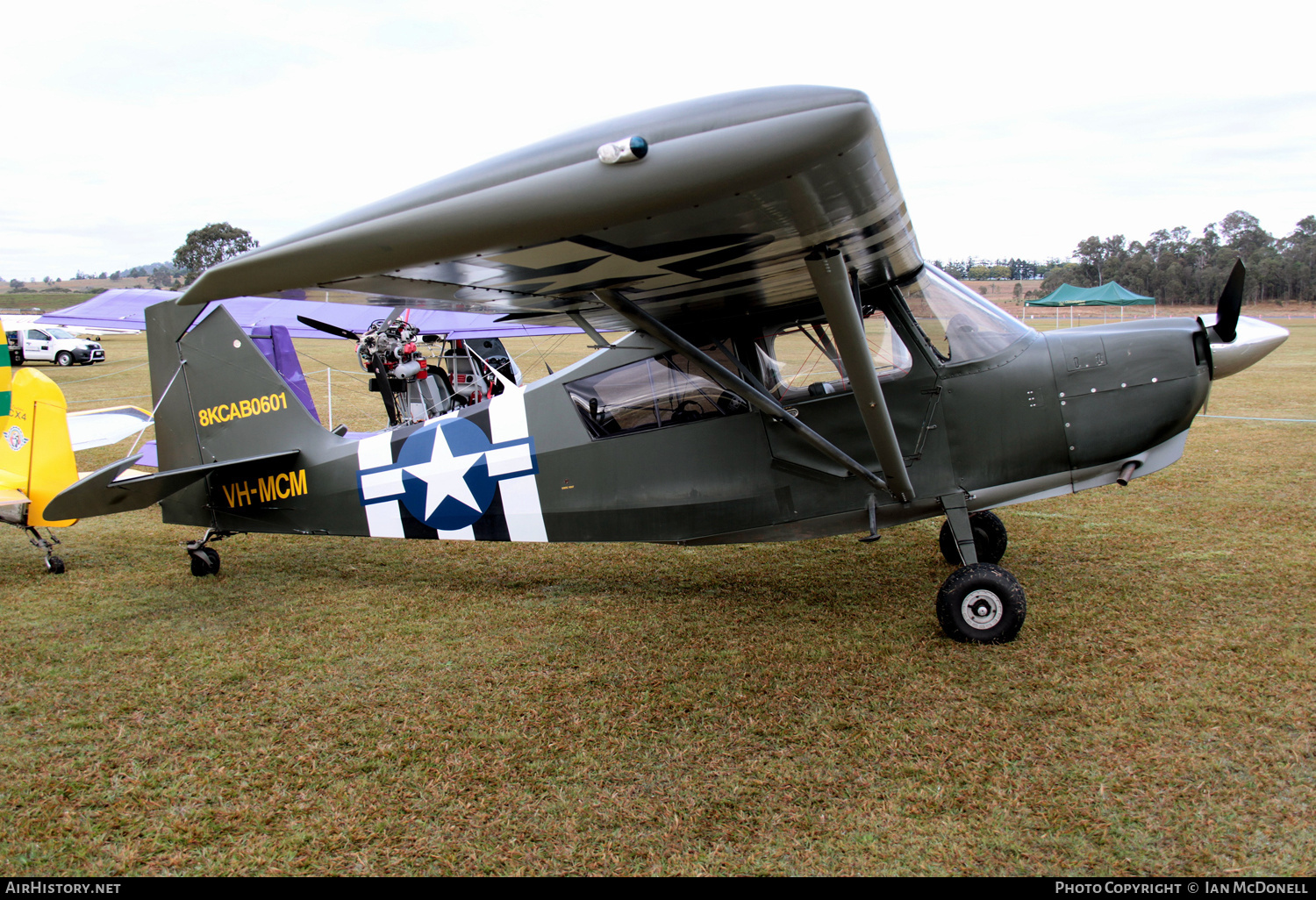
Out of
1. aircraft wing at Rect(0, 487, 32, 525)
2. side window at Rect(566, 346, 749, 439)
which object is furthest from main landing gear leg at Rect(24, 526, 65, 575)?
side window at Rect(566, 346, 749, 439)

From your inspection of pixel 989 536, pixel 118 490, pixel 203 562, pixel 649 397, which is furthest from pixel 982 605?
pixel 203 562

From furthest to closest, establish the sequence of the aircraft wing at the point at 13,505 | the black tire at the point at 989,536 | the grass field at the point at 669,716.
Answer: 1. the aircraft wing at the point at 13,505
2. the black tire at the point at 989,536
3. the grass field at the point at 669,716

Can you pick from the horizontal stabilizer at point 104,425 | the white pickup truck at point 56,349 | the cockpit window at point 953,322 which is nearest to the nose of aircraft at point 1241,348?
the cockpit window at point 953,322

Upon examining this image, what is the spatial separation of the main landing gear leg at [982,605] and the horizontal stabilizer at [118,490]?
16.1 feet

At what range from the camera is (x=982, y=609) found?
4340 mm

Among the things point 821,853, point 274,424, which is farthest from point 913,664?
point 274,424

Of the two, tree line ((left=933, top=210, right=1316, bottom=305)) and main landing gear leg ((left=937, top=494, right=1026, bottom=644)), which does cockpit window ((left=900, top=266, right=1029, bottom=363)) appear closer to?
main landing gear leg ((left=937, top=494, right=1026, bottom=644))

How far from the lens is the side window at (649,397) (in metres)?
4.95

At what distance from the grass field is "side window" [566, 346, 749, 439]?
1.29 meters

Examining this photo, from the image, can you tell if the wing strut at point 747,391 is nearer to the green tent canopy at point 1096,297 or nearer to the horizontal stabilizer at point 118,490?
the horizontal stabilizer at point 118,490

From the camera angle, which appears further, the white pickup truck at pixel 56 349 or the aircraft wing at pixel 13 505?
the white pickup truck at pixel 56 349

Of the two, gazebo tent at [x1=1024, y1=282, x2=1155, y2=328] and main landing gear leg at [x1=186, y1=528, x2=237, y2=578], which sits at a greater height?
main landing gear leg at [x1=186, y1=528, x2=237, y2=578]

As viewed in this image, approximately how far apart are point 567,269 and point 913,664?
8.99 feet

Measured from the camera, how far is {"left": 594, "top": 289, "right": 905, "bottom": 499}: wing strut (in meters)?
3.88
